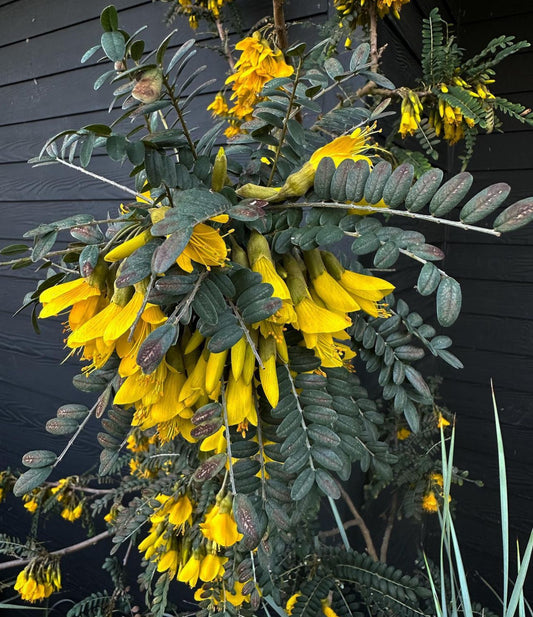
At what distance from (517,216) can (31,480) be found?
1.65 feet

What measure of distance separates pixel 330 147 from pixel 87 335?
0.97 ft

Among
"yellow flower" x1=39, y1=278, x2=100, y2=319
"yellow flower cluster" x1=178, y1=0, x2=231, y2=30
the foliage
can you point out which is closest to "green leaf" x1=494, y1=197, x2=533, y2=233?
the foliage

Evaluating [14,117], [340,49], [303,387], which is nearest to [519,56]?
[340,49]

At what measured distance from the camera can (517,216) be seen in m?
0.34

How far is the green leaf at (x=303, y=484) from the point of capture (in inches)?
16.9

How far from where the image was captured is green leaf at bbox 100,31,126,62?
1.35 feet

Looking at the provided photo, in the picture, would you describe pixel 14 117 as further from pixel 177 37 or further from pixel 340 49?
pixel 340 49

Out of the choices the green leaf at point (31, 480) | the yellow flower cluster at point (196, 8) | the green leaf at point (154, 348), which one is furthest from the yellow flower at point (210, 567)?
the yellow flower cluster at point (196, 8)

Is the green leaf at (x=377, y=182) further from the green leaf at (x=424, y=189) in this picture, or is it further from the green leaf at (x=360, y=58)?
the green leaf at (x=360, y=58)

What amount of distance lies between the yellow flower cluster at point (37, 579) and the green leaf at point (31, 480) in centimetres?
75

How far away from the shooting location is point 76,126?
167 centimetres

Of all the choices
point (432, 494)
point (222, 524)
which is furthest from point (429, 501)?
point (222, 524)

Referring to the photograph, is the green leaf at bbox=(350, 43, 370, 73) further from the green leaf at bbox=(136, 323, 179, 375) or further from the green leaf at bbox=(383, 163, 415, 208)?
the green leaf at bbox=(136, 323, 179, 375)

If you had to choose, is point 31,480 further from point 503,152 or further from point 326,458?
point 503,152
